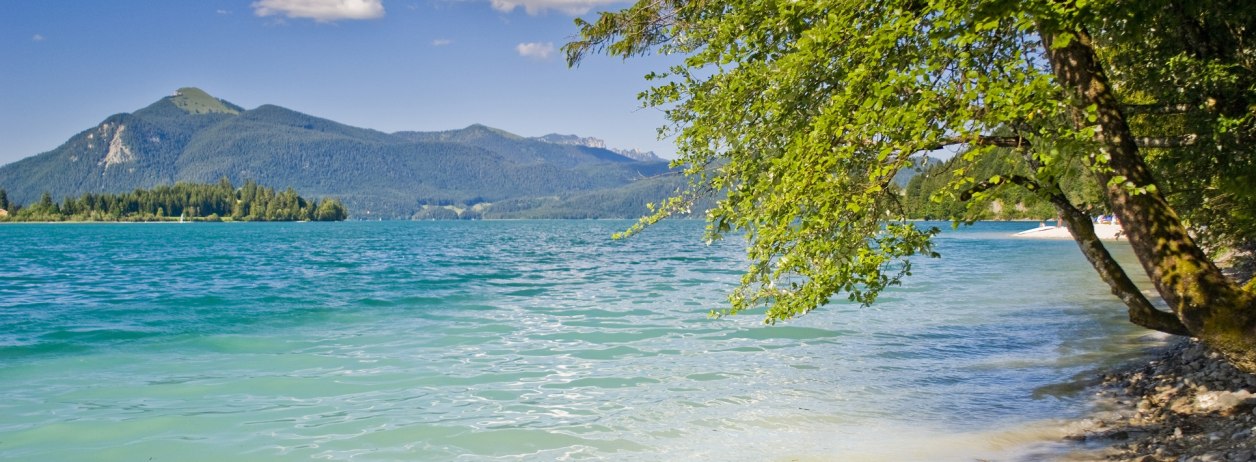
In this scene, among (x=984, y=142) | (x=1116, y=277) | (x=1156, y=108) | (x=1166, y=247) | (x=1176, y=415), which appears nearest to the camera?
(x=984, y=142)

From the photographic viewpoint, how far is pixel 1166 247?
Answer: 256 inches

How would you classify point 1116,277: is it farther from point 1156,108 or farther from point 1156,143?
point 1156,108

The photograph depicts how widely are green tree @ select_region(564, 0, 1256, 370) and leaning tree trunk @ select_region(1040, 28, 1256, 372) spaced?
1 cm

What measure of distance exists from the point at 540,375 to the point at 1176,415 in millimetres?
10525

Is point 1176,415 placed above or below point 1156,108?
below

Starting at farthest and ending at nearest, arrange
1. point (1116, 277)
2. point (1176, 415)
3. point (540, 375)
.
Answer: point (540, 375) < point (1176, 415) < point (1116, 277)

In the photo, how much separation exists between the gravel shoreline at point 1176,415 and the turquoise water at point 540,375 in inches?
31.9

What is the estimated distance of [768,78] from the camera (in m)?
6.94

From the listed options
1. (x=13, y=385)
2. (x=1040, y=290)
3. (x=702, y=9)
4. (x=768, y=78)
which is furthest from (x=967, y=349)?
(x=13, y=385)

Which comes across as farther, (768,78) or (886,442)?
(886,442)

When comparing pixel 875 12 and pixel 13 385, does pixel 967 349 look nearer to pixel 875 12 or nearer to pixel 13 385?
pixel 875 12

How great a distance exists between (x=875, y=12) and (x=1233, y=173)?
4.61 metres

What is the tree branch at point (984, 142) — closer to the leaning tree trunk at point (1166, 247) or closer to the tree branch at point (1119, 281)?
the leaning tree trunk at point (1166, 247)

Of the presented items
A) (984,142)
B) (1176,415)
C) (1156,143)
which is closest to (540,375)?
(1176,415)
